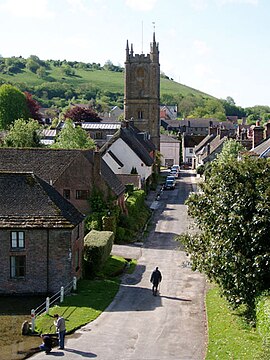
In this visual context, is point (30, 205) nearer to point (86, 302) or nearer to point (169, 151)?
point (86, 302)

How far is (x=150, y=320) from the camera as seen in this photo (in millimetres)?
27016

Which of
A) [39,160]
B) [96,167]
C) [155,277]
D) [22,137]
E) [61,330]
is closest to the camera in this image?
[61,330]

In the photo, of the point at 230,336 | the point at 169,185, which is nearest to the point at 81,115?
the point at 169,185

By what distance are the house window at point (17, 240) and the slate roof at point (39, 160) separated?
14871 mm

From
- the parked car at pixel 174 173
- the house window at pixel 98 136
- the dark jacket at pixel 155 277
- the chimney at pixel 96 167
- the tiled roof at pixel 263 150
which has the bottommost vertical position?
the dark jacket at pixel 155 277

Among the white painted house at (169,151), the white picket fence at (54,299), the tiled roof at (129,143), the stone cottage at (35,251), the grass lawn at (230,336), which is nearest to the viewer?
the grass lawn at (230,336)

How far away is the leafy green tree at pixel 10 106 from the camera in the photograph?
116938 mm

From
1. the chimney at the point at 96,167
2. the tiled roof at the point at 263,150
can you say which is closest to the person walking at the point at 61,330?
the chimney at the point at 96,167

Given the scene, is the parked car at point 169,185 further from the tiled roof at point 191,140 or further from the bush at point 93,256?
the tiled roof at point 191,140

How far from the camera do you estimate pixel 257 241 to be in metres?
25.1

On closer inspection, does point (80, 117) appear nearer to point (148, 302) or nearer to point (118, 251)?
point (118, 251)

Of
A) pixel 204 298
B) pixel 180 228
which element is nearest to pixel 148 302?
pixel 204 298

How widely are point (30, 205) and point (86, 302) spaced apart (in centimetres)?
628

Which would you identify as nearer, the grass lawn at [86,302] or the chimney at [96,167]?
the grass lawn at [86,302]
